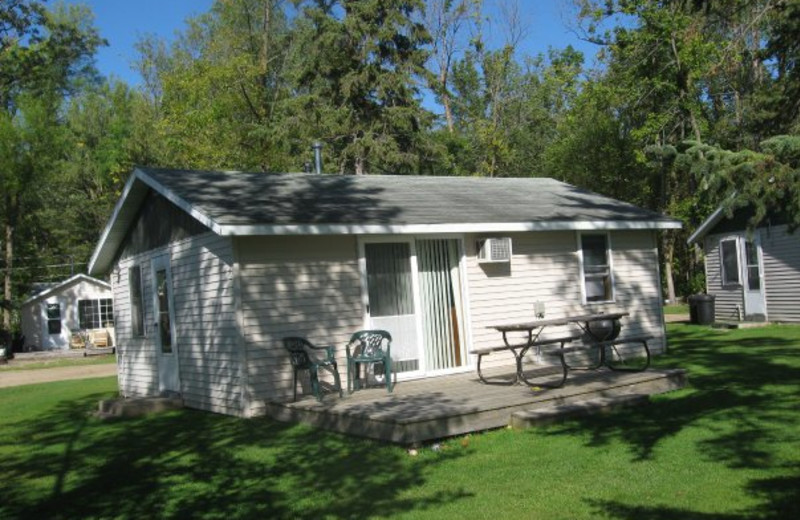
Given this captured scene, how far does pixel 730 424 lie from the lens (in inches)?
312

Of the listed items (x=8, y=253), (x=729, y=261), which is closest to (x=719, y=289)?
(x=729, y=261)

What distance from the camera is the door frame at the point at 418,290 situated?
11.3 meters

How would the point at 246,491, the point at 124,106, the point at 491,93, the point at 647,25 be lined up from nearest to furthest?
the point at 246,491 < the point at 647,25 < the point at 491,93 < the point at 124,106

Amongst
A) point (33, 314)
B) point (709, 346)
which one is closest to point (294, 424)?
point (709, 346)

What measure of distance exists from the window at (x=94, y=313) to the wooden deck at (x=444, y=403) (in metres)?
26.8

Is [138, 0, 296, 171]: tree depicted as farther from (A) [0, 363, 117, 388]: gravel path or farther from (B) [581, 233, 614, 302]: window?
(B) [581, 233, 614, 302]: window

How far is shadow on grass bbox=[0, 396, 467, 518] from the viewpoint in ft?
20.6

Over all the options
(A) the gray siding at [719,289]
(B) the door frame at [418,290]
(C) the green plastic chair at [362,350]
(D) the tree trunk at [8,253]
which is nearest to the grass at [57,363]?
(D) the tree trunk at [8,253]

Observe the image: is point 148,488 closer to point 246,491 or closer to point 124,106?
point 246,491

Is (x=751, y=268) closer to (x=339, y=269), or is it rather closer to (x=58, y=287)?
(x=339, y=269)

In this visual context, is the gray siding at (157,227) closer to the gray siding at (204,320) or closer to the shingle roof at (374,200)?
the gray siding at (204,320)

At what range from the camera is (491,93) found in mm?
41531

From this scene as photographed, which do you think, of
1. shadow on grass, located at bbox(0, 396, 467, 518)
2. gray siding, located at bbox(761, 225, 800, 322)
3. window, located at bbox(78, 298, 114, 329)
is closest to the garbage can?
gray siding, located at bbox(761, 225, 800, 322)

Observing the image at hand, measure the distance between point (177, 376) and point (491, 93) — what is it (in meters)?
31.9
